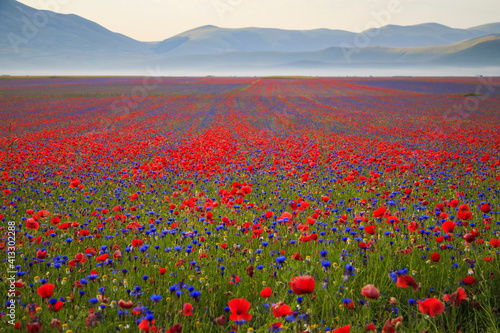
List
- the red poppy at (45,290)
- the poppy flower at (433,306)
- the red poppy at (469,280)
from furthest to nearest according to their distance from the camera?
the red poppy at (469,280)
the red poppy at (45,290)
the poppy flower at (433,306)

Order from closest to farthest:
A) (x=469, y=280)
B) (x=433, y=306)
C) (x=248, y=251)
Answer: (x=433, y=306) → (x=469, y=280) → (x=248, y=251)

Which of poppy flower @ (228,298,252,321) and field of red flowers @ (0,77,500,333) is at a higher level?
poppy flower @ (228,298,252,321)

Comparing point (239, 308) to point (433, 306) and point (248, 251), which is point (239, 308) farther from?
point (248, 251)

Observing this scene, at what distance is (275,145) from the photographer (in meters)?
12.3

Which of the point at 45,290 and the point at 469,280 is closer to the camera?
the point at 45,290

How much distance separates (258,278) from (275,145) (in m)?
9.29

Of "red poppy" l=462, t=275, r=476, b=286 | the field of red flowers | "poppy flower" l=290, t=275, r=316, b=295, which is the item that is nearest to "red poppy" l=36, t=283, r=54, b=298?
the field of red flowers

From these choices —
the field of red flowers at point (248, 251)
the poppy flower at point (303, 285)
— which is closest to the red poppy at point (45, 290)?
the field of red flowers at point (248, 251)

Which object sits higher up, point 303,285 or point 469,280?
point 303,285

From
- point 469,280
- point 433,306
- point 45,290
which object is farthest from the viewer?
point 469,280

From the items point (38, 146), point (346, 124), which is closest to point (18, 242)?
point (38, 146)

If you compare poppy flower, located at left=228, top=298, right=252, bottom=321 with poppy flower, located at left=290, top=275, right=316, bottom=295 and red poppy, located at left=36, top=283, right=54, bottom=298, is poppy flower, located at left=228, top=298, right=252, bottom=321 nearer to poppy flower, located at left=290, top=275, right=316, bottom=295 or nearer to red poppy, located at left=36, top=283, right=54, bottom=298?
poppy flower, located at left=290, top=275, right=316, bottom=295

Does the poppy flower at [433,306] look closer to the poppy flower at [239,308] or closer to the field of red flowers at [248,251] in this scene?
the field of red flowers at [248,251]

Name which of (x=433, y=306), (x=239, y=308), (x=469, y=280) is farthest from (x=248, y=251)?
(x=433, y=306)
